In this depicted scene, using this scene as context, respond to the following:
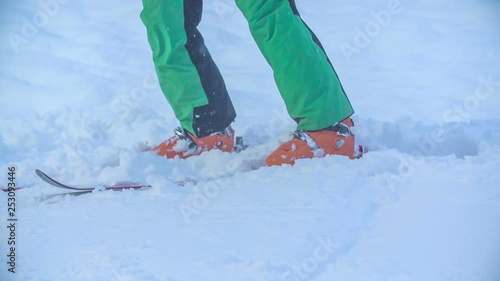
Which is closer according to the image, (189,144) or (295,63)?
A: (295,63)

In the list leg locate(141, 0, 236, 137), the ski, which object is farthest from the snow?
leg locate(141, 0, 236, 137)

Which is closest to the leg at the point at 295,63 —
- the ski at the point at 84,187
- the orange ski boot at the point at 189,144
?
the orange ski boot at the point at 189,144

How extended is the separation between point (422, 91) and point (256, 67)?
604 mm

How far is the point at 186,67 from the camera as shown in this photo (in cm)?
155

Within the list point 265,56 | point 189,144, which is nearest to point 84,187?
point 189,144

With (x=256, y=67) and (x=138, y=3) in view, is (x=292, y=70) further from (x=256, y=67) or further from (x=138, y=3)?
(x=138, y=3)

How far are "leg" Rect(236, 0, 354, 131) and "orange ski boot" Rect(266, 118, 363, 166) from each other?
21 mm

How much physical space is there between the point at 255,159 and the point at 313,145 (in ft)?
0.50

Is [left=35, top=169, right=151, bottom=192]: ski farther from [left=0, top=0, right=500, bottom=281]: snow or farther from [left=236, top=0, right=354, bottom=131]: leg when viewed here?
[left=236, top=0, right=354, bottom=131]: leg

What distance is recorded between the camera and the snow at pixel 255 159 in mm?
974

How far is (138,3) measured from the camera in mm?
2750

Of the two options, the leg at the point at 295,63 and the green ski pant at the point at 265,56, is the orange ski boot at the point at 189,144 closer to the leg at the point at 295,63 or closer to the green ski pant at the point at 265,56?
the green ski pant at the point at 265,56

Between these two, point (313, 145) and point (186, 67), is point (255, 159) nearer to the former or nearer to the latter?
point (313, 145)

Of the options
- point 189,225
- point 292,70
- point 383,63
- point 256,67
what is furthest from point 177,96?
point 383,63
